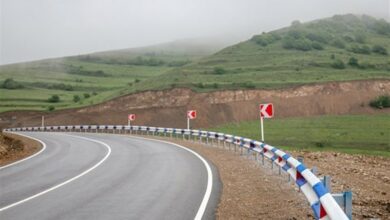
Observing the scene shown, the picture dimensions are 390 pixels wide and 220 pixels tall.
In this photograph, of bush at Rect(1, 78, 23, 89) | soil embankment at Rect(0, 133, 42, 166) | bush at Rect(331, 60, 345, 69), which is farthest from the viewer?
bush at Rect(1, 78, 23, 89)

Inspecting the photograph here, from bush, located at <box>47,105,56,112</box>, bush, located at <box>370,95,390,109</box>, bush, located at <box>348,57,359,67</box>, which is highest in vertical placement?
bush, located at <box>348,57,359,67</box>

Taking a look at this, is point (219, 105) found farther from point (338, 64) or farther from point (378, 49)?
point (378, 49)

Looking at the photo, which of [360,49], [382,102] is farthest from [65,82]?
[382,102]

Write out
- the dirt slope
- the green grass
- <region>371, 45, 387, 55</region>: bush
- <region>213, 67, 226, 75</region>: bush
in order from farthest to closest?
<region>371, 45, 387, 55</region>: bush
<region>213, 67, 226, 75</region>: bush
the dirt slope
the green grass

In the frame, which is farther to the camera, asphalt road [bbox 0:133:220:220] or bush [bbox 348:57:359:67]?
bush [bbox 348:57:359:67]

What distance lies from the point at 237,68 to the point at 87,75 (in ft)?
174

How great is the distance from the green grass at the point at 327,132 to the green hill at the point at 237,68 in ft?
46.1

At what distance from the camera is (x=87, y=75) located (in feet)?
403

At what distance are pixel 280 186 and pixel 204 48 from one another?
153 metres

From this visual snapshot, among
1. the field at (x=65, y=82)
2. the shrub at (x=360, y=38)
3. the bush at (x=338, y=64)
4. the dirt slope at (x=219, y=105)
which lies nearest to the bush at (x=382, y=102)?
the dirt slope at (x=219, y=105)

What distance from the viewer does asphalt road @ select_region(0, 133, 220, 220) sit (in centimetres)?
971

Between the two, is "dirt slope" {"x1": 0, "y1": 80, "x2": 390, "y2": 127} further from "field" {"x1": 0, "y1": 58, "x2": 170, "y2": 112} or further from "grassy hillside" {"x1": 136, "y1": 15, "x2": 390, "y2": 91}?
"field" {"x1": 0, "y1": 58, "x2": 170, "y2": 112}

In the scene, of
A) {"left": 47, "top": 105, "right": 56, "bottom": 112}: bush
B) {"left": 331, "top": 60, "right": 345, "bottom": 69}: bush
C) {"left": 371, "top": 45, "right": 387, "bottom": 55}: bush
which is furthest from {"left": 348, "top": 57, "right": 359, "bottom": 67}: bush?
{"left": 47, "top": 105, "right": 56, "bottom": 112}: bush

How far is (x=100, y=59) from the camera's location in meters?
147
